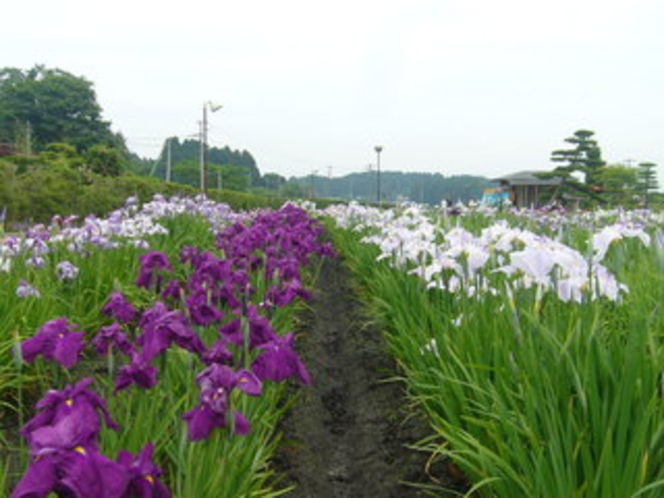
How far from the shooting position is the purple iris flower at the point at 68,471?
1.00 meters

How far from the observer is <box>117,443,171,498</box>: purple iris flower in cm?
110

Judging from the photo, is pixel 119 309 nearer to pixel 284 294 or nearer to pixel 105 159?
pixel 284 294

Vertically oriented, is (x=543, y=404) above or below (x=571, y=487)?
above

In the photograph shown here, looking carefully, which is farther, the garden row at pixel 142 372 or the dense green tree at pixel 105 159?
the dense green tree at pixel 105 159

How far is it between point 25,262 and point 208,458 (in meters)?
3.35

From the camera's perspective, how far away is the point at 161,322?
179 centimetres

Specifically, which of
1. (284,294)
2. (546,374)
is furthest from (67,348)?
(284,294)

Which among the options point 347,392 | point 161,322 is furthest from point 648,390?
point 347,392

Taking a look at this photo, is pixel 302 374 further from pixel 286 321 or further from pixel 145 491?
pixel 286 321

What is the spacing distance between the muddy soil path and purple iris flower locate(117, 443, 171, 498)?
160cm

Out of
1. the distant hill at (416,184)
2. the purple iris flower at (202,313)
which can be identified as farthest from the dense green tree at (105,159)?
the distant hill at (416,184)

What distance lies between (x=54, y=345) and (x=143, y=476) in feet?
2.56

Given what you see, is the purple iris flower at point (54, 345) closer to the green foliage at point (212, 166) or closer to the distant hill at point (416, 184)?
the green foliage at point (212, 166)

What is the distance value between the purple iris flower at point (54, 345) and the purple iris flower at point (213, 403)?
0.43m
